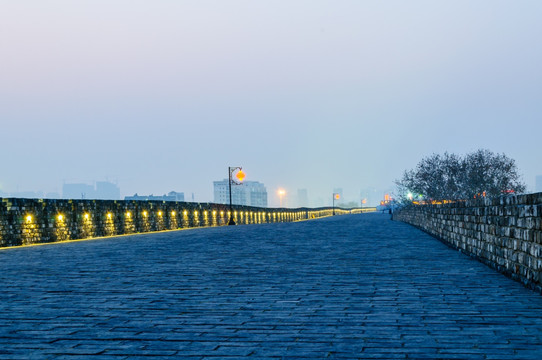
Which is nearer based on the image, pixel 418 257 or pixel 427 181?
pixel 418 257

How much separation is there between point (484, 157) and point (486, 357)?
81799 mm

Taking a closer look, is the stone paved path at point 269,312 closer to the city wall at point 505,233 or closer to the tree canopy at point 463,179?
the city wall at point 505,233

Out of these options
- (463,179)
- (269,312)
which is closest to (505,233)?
(269,312)

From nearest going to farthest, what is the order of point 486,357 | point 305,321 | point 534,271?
1. point 486,357
2. point 305,321
3. point 534,271

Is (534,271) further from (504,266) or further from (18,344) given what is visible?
(18,344)

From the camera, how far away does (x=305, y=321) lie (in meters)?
5.87

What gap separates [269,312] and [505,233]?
17.2ft

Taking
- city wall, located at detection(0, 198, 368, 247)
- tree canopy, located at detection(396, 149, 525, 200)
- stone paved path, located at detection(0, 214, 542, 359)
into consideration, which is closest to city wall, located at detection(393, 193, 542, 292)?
stone paved path, located at detection(0, 214, 542, 359)

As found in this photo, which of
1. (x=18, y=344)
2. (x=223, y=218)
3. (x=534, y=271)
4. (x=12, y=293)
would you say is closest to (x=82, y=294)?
(x=12, y=293)

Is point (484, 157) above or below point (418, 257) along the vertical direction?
above

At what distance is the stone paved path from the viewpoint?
4.70 m

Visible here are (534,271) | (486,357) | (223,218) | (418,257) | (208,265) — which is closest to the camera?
(486,357)

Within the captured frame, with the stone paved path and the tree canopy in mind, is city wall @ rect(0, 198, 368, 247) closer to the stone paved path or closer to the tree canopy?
the stone paved path

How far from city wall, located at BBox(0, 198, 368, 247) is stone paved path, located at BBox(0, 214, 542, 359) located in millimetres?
10980
